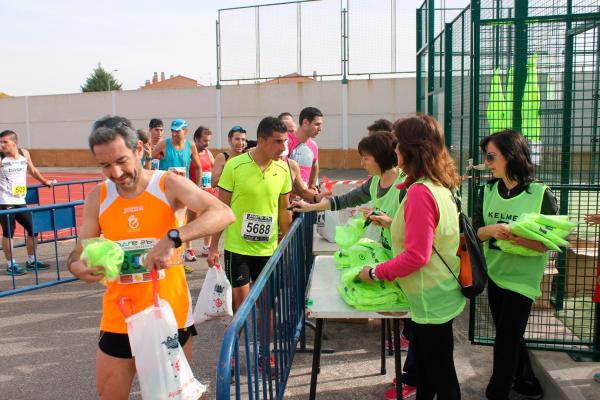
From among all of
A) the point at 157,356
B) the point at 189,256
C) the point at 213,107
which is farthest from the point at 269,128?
the point at 213,107

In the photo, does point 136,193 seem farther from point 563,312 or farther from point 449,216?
point 563,312

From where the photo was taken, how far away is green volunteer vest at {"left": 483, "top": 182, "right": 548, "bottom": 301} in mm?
3281

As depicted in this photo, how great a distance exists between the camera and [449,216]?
2.71 meters

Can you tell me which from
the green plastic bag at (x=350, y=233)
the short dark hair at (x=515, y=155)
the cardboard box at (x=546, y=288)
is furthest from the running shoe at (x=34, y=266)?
the short dark hair at (x=515, y=155)

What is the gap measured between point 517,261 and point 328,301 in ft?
4.03

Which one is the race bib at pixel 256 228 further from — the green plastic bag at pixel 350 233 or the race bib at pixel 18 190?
the race bib at pixel 18 190

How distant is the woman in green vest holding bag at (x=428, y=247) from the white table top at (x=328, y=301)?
0.73 ft

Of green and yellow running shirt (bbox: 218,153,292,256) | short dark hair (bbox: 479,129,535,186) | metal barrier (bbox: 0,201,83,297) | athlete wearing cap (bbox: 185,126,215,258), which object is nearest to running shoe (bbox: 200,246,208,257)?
athlete wearing cap (bbox: 185,126,215,258)

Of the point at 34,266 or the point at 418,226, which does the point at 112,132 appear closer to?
the point at 418,226

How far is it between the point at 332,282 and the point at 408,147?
1.16 meters

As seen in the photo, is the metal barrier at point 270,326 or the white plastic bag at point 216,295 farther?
the white plastic bag at point 216,295

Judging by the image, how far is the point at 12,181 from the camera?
728 cm

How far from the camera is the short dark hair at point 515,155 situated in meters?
3.28

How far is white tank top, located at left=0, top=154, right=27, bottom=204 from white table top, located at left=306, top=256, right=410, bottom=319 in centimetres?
534
